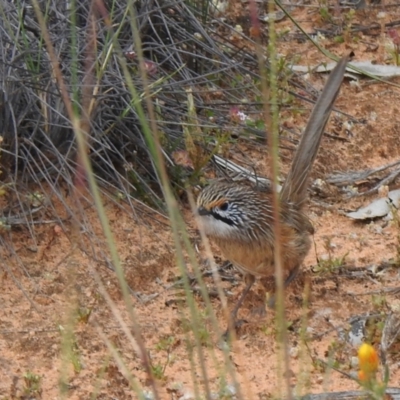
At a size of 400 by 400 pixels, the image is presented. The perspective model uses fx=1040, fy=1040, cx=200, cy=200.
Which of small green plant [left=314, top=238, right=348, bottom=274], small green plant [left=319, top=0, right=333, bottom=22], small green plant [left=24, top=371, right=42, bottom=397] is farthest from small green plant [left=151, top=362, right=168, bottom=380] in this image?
small green plant [left=319, top=0, right=333, bottom=22]

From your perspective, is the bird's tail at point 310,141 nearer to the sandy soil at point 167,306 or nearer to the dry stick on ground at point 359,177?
the sandy soil at point 167,306

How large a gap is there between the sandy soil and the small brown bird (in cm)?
26

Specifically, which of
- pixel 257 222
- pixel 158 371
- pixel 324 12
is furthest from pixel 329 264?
pixel 324 12

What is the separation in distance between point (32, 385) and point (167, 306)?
112 cm

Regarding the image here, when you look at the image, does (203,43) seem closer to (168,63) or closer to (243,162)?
(168,63)

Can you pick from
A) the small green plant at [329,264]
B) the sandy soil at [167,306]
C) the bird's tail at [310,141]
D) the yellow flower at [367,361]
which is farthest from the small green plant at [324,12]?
the yellow flower at [367,361]

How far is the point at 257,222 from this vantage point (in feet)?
18.4

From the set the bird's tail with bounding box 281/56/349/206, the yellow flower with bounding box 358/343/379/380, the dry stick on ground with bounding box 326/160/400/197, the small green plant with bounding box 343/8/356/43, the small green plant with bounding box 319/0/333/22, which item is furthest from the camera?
the small green plant with bounding box 319/0/333/22

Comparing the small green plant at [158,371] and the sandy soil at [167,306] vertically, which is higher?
the sandy soil at [167,306]

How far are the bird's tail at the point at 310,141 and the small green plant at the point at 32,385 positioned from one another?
192cm

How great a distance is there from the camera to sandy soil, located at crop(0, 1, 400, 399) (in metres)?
4.96

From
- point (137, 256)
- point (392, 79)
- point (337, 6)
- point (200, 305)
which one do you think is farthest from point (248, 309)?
point (337, 6)

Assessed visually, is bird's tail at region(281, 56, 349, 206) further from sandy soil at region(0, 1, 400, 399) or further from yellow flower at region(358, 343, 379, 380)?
yellow flower at region(358, 343, 379, 380)

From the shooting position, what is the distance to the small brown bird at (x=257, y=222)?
550 centimetres
